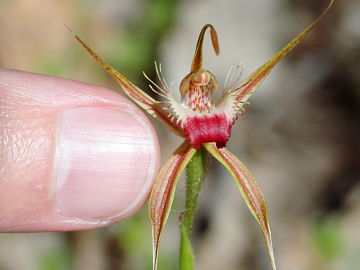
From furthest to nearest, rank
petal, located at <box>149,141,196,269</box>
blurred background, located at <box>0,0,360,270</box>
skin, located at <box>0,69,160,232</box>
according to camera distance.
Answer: blurred background, located at <box>0,0,360,270</box>
skin, located at <box>0,69,160,232</box>
petal, located at <box>149,141,196,269</box>

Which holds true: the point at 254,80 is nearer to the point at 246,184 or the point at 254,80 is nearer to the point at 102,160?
the point at 246,184

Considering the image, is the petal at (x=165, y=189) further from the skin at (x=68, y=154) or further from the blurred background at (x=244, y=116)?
the blurred background at (x=244, y=116)

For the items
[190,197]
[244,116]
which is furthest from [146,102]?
[244,116]

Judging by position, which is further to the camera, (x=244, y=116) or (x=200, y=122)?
(x=244, y=116)

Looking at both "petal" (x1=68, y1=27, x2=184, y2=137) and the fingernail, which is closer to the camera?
"petal" (x1=68, y1=27, x2=184, y2=137)

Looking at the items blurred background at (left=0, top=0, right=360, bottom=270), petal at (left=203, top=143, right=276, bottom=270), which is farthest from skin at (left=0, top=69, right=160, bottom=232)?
blurred background at (left=0, top=0, right=360, bottom=270)

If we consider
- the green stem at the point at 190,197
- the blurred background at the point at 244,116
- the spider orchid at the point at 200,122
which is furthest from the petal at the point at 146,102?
the blurred background at the point at 244,116

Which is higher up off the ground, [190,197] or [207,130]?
[207,130]

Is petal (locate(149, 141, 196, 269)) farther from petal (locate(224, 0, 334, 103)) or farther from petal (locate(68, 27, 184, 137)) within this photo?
petal (locate(224, 0, 334, 103))
